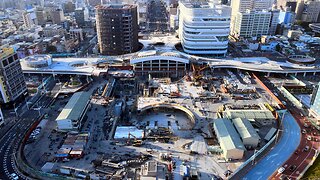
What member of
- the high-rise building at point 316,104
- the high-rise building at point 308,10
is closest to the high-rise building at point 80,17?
the high-rise building at point 316,104

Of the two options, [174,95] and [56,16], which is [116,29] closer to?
[174,95]

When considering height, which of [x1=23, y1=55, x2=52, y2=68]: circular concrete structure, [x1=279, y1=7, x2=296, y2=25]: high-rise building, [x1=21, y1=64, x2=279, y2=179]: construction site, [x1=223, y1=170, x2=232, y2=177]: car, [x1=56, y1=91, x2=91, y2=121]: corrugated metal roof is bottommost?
[x1=223, y1=170, x2=232, y2=177]: car

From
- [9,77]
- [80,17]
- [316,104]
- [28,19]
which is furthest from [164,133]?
[28,19]

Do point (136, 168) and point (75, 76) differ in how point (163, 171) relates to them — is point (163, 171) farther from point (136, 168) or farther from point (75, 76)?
point (75, 76)

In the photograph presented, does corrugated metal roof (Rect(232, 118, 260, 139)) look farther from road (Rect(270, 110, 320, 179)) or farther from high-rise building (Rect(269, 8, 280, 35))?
high-rise building (Rect(269, 8, 280, 35))

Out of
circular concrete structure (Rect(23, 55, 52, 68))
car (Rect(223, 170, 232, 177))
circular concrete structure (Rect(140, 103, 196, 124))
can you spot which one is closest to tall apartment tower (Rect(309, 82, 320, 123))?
circular concrete structure (Rect(140, 103, 196, 124))
